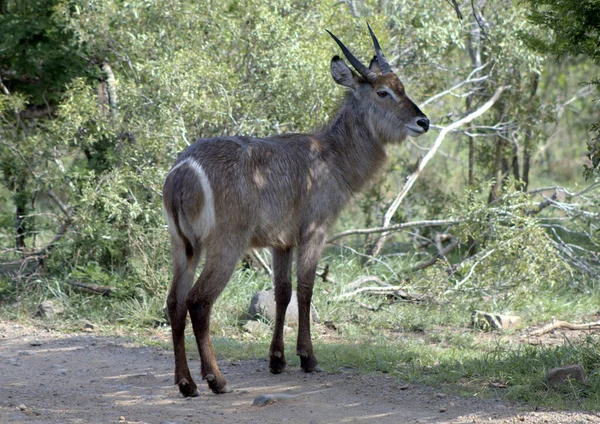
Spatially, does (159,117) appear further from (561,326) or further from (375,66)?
(561,326)

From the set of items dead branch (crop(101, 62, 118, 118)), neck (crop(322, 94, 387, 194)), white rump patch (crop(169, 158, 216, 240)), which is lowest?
white rump patch (crop(169, 158, 216, 240))

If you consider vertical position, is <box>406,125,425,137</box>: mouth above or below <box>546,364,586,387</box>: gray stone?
above

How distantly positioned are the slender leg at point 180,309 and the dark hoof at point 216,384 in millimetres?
103

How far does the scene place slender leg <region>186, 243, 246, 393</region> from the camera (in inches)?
187

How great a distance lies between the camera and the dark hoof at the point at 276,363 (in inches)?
214

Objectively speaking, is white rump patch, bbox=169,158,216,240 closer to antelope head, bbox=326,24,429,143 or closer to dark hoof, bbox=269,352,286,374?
dark hoof, bbox=269,352,286,374

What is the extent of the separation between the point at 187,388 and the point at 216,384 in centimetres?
18

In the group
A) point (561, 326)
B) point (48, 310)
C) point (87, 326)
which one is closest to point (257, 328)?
point (87, 326)

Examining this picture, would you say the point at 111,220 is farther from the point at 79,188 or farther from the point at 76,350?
the point at 76,350

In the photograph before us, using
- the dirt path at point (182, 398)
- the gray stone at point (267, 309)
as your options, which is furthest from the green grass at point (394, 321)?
the dirt path at point (182, 398)

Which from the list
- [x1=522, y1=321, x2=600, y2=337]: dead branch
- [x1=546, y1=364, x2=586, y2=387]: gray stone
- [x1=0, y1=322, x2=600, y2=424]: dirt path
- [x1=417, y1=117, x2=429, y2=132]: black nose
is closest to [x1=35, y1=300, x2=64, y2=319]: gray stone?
[x1=0, y1=322, x2=600, y2=424]: dirt path

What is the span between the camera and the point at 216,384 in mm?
4836

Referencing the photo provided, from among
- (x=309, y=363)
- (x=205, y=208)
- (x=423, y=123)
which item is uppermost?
(x=423, y=123)

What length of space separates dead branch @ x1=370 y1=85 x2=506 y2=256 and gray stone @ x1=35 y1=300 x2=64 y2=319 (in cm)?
338
